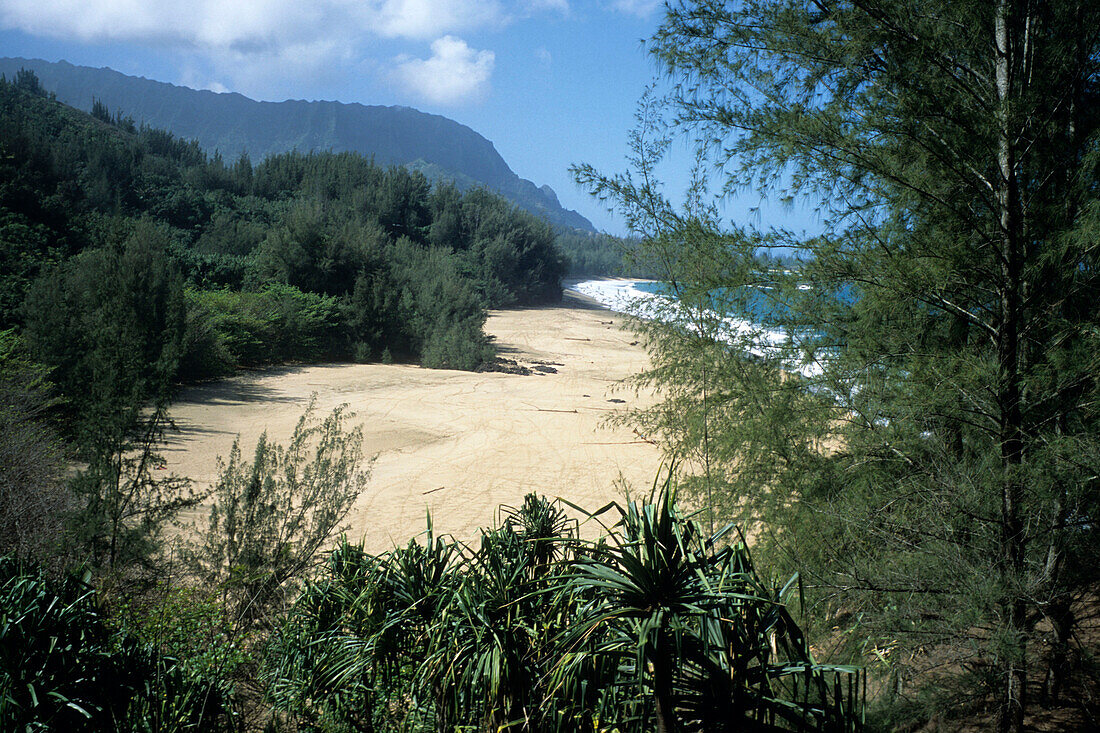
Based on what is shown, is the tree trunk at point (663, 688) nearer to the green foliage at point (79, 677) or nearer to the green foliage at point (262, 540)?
the green foliage at point (79, 677)

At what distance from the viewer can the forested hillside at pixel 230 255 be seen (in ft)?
41.5

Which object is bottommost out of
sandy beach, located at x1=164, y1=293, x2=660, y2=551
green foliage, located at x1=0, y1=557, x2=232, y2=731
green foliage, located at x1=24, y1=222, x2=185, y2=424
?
sandy beach, located at x1=164, y1=293, x2=660, y2=551

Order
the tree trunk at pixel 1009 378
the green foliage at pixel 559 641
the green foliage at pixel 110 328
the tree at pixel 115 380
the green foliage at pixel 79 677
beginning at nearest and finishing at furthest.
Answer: the green foliage at pixel 559 641
the green foliage at pixel 79 677
the tree trunk at pixel 1009 378
the tree at pixel 115 380
the green foliage at pixel 110 328

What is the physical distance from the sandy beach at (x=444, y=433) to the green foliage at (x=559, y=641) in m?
2.21

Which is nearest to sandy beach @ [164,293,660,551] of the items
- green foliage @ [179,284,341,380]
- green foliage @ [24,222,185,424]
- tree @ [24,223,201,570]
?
green foliage @ [179,284,341,380]

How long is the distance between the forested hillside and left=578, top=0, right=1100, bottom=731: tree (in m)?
7.00

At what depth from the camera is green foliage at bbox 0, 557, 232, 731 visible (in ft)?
9.09

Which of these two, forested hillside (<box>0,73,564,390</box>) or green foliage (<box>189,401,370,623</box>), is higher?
forested hillside (<box>0,73,564,390</box>)

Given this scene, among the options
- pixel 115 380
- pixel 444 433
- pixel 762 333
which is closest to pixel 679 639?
pixel 762 333

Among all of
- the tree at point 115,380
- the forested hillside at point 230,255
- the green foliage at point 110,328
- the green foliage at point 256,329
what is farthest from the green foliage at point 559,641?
the green foliage at point 256,329

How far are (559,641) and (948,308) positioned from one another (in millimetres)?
3174

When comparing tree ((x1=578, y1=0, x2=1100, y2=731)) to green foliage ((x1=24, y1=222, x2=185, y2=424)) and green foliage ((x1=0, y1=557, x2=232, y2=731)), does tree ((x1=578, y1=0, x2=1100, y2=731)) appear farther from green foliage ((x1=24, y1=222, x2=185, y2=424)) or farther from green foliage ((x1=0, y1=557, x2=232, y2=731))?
green foliage ((x1=24, y1=222, x2=185, y2=424))

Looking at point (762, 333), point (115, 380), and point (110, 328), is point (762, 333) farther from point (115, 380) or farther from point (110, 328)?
point (110, 328)

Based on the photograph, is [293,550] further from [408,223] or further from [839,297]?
[408,223]
